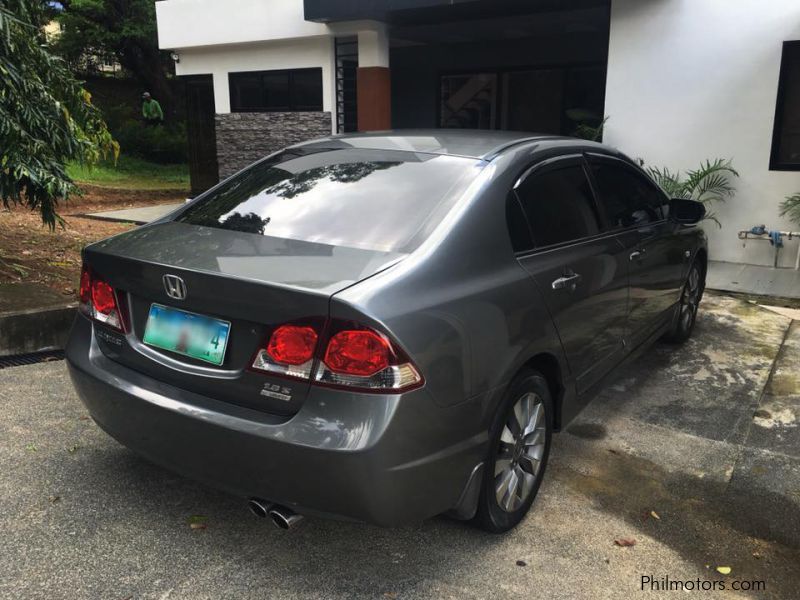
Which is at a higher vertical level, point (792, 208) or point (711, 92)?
point (711, 92)

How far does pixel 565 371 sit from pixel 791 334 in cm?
361

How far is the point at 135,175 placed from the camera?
1945 cm

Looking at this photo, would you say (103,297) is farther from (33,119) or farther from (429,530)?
(33,119)

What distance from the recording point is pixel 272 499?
94.5 inches

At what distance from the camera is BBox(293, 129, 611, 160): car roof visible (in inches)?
127

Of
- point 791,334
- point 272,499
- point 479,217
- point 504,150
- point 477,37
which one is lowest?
point 791,334

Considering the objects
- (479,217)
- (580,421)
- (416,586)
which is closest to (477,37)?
(580,421)

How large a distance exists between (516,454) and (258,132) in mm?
11013

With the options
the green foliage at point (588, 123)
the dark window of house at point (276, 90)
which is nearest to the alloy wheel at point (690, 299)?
the green foliage at point (588, 123)

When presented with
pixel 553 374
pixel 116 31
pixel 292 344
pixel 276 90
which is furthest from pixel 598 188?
pixel 116 31

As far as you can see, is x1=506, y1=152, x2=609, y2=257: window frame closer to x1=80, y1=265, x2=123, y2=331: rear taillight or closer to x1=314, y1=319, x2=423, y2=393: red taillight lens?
x1=314, y1=319, x2=423, y2=393: red taillight lens

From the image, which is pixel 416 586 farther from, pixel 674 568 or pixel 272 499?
pixel 674 568

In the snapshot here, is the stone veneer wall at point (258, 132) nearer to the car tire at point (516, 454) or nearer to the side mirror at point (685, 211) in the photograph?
the side mirror at point (685, 211)
